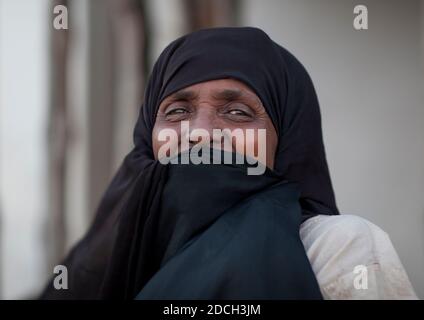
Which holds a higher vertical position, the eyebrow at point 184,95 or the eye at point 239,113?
the eyebrow at point 184,95

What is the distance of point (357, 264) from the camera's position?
5.87 ft

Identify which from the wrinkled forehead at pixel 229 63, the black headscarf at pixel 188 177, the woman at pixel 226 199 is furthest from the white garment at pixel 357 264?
the wrinkled forehead at pixel 229 63

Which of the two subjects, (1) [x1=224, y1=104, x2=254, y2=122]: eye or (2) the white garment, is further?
(1) [x1=224, y1=104, x2=254, y2=122]: eye

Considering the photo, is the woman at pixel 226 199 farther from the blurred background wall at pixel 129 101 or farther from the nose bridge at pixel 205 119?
the blurred background wall at pixel 129 101

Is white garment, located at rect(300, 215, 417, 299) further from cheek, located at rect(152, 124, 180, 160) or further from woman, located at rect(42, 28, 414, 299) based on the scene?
cheek, located at rect(152, 124, 180, 160)

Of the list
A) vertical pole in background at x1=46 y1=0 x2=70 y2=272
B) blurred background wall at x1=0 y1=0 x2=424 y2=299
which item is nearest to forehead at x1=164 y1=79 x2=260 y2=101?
blurred background wall at x1=0 y1=0 x2=424 y2=299

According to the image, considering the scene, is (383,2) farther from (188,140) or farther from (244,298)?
(244,298)

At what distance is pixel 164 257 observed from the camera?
1.94 m

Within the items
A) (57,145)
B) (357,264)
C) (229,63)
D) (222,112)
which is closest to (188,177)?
(222,112)

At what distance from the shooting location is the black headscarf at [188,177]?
198cm

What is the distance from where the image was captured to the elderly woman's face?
2.09 meters

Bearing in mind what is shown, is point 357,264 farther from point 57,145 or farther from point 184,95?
point 57,145

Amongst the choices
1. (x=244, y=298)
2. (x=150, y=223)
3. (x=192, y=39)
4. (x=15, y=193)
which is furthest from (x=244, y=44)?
(x=15, y=193)

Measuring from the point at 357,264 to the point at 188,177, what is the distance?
18.3 inches
